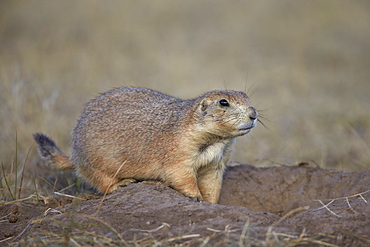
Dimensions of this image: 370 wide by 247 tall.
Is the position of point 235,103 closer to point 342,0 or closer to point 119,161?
point 119,161

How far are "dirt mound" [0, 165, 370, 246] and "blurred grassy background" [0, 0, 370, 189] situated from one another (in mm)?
2146

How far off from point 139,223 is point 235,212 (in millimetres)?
899

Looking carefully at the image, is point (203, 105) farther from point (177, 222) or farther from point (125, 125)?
point (177, 222)

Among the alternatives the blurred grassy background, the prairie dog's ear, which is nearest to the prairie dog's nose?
the prairie dog's ear

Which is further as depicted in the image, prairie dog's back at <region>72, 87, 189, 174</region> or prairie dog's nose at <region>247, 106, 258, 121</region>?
prairie dog's back at <region>72, 87, 189, 174</region>

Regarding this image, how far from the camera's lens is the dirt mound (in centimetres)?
352

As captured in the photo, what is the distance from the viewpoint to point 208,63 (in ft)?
46.9

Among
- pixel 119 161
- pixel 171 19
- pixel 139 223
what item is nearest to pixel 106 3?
pixel 171 19

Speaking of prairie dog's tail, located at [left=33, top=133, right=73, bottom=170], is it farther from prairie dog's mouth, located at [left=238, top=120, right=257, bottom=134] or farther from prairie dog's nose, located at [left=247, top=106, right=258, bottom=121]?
prairie dog's nose, located at [left=247, top=106, right=258, bottom=121]

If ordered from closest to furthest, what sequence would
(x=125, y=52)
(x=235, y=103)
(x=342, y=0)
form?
(x=235, y=103)
(x=125, y=52)
(x=342, y=0)

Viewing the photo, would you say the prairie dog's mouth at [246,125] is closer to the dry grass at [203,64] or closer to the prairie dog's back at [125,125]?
the prairie dog's back at [125,125]

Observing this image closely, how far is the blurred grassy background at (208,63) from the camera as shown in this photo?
342 inches

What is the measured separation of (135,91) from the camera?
5.90 meters

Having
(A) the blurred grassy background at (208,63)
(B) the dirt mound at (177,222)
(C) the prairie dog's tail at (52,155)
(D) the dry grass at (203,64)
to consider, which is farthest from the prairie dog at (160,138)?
(A) the blurred grassy background at (208,63)
